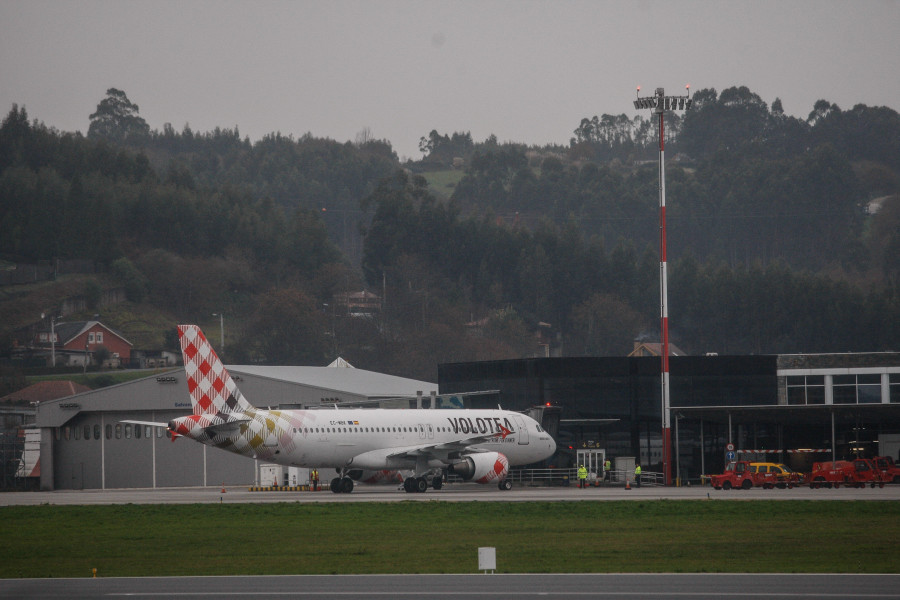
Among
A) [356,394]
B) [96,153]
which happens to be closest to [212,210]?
[96,153]

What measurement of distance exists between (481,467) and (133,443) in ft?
78.6

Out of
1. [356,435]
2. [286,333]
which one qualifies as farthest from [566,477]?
[286,333]

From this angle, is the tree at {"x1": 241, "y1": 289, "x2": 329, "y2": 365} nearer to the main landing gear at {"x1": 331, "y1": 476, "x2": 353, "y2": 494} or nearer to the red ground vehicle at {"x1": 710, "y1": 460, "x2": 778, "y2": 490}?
the main landing gear at {"x1": 331, "y1": 476, "x2": 353, "y2": 494}

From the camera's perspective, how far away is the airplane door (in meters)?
53.4

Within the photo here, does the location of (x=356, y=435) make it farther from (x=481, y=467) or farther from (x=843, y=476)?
(x=843, y=476)

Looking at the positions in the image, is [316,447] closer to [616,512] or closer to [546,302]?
[616,512]

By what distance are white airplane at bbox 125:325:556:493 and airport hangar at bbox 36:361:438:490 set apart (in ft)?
34.5

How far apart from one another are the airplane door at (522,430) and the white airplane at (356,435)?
0.05 metres

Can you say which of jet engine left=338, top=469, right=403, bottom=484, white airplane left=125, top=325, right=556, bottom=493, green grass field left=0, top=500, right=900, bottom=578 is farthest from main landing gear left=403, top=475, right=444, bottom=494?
green grass field left=0, top=500, right=900, bottom=578

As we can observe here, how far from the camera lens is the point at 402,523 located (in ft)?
105

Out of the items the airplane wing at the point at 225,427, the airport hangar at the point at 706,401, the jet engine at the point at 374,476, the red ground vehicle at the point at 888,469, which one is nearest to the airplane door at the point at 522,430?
the airport hangar at the point at 706,401

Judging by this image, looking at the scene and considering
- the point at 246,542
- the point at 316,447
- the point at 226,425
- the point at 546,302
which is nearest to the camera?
the point at 246,542

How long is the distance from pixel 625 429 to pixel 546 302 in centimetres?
10438

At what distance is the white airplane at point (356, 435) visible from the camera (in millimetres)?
43969
